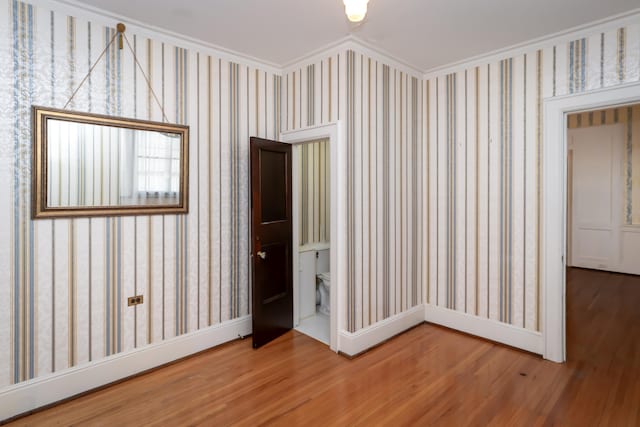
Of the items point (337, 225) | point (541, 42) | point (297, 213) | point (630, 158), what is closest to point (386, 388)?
point (337, 225)

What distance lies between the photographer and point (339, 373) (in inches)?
114

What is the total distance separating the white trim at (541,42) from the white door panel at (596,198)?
4.33 m

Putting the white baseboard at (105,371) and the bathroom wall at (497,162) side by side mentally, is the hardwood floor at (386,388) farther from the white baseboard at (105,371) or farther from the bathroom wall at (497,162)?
the bathroom wall at (497,162)

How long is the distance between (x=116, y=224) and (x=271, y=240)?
1357 millimetres

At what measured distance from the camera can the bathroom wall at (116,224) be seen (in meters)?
2.35

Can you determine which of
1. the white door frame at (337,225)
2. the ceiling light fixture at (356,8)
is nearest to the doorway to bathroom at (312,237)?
the white door frame at (337,225)

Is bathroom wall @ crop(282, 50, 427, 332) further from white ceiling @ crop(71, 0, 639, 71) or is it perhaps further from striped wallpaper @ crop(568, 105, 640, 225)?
striped wallpaper @ crop(568, 105, 640, 225)

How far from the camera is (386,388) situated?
104 inches

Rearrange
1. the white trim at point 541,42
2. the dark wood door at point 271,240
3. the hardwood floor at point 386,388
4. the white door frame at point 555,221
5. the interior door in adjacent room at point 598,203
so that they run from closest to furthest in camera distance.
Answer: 1. the hardwood floor at point 386,388
2. the white trim at point 541,42
3. the white door frame at point 555,221
4. the dark wood door at point 271,240
5. the interior door in adjacent room at point 598,203

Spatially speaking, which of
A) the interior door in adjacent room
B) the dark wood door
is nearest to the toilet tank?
the dark wood door

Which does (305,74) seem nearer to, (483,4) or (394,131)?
(394,131)

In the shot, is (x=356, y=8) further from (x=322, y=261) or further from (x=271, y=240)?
(x=322, y=261)

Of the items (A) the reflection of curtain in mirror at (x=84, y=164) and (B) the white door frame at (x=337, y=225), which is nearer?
(A) the reflection of curtain in mirror at (x=84, y=164)

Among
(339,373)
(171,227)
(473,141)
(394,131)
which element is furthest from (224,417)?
(473,141)
